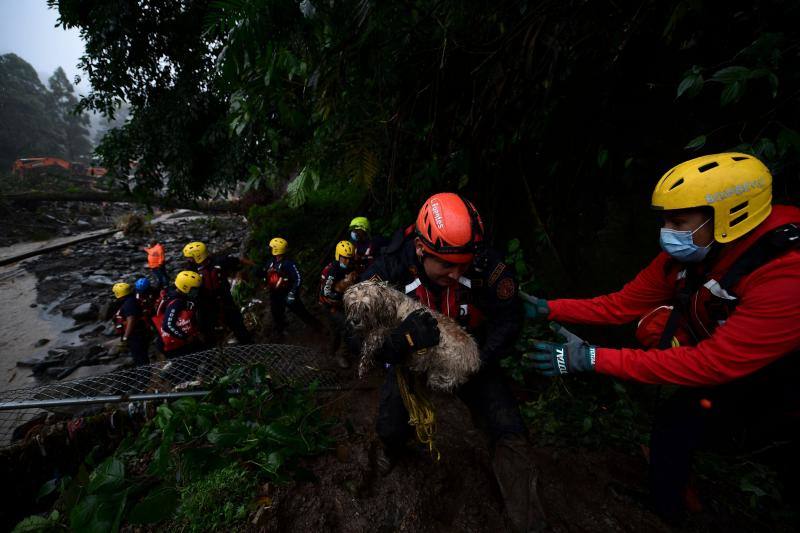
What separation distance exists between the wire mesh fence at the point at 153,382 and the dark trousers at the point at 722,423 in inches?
126

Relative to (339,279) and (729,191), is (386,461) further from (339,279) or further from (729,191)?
(339,279)

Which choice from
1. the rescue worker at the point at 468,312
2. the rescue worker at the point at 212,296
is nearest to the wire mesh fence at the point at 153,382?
the rescue worker at the point at 468,312

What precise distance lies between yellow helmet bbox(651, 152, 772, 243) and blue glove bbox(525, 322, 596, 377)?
0.96m

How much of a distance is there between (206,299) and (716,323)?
647cm

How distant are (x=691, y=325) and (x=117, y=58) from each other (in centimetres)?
873

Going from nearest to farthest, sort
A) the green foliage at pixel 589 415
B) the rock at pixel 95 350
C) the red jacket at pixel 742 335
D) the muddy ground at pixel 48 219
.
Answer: the red jacket at pixel 742 335, the green foliage at pixel 589 415, the rock at pixel 95 350, the muddy ground at pixel 48 219

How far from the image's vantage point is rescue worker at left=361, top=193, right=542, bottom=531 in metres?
2.13

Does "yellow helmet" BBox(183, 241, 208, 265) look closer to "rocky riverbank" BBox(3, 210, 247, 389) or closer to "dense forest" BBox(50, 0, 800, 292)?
"dense forest" BBox(50, 0, 800, 292)

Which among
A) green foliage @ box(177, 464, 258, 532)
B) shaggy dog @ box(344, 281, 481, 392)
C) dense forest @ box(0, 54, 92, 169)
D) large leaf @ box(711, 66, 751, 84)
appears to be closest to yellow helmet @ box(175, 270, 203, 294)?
green foliage @ box(177, 464, 258, 532)

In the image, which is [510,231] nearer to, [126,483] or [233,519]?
[233,519]

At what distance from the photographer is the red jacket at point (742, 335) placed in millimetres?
1552

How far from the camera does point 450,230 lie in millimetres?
2109

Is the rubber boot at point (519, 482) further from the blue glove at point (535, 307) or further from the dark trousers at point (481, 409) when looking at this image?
the blue glove at point (535, 307)

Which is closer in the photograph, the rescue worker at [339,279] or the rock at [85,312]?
the rescue worker at [339,279]
